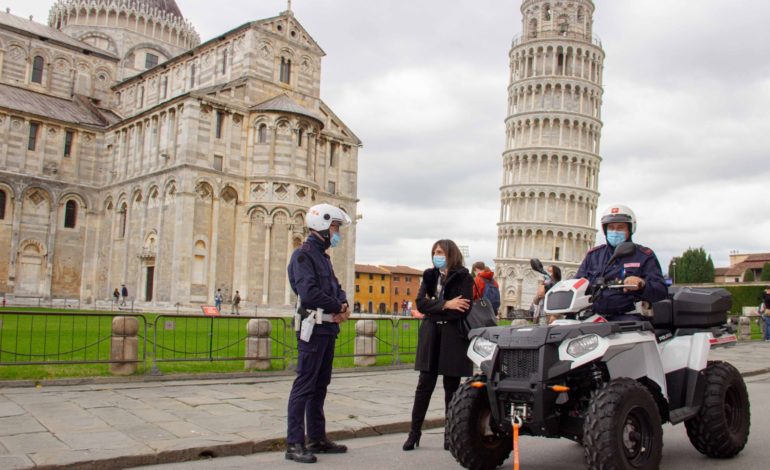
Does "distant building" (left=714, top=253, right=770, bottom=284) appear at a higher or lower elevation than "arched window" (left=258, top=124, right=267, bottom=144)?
lower

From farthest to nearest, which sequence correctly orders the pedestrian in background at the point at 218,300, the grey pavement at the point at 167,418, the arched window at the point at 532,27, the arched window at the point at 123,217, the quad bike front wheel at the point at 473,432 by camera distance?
the arched window at the point at 532,27 < the arched window at the point at 123,217 < the pedestrian in background at the point at 218,300 < the grey pavement at the point at 167,418 < the quad bike front wheel at the point at 473,432

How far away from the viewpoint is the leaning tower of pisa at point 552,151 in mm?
75625

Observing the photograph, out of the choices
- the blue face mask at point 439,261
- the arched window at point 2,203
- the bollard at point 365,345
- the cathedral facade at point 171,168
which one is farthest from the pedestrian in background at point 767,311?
the arched window at point 2,203

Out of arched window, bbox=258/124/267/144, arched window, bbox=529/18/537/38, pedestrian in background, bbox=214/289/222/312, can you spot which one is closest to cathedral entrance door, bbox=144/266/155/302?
pedestrian in background, bbox=214/289/222/312

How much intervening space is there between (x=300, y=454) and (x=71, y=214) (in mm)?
47559

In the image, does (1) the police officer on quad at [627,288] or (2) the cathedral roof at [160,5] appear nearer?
(1) the police officer on quad at [627,288]

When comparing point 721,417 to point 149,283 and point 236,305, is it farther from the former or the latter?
point 149,283

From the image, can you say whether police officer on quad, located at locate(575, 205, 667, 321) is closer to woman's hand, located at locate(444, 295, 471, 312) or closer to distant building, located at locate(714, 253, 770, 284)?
woman's hand, located at locate(444, 295, 471, 312)

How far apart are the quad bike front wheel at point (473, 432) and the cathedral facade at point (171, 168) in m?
35.6

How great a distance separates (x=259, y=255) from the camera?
139 feet

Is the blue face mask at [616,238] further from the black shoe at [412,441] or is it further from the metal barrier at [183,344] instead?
the metal barrier at [183,344]

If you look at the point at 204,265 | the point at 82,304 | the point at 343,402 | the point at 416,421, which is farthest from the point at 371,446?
the point at 82,304

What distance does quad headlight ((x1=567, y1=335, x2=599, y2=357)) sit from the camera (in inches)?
223

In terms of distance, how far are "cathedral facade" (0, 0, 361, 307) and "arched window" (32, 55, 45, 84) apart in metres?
0.08
